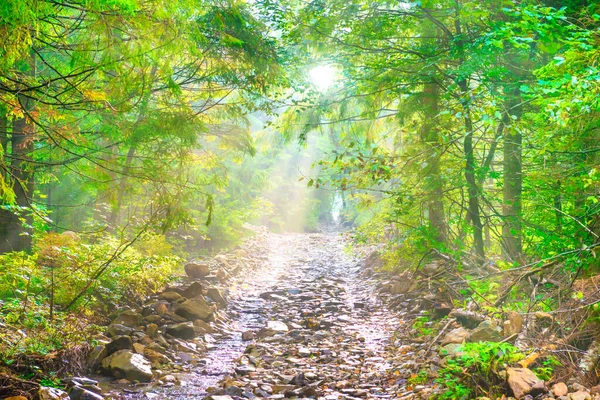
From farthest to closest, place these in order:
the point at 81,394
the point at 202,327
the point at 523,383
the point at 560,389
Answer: the point at 202,327 → the point at 81,394 → the point at 523,383 → the point at 560,389

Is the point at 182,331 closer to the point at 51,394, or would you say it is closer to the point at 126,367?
the point at 126,367

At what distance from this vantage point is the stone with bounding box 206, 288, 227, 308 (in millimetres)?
9898

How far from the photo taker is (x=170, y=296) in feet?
29.3

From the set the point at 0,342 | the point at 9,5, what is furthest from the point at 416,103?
the point at 0,342

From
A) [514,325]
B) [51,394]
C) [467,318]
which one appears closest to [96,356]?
[51,394]

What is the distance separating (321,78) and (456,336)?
6862mm

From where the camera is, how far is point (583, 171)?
519cm

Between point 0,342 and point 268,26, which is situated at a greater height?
point 268,26

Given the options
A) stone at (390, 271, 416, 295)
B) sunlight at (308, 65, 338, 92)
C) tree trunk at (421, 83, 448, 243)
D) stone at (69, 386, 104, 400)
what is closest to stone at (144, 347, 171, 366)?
stone at (69, 386, 104, 400)

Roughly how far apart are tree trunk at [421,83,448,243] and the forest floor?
2214 mm

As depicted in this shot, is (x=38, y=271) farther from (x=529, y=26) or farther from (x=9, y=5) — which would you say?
(x=529, y=26)

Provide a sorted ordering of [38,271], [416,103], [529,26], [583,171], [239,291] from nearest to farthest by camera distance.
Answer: [529,26] < [583,171] < [38,271] < [416,103] < [239,291]

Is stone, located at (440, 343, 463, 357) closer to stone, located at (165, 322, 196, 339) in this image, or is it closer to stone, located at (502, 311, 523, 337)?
stone, located at (502, 311, 523, 337)

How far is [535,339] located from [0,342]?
583 centimetres
